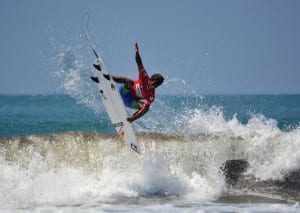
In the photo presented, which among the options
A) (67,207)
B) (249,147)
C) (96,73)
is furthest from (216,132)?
(67,207)

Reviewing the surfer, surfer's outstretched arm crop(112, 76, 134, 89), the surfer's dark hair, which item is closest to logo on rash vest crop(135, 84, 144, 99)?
the surfer

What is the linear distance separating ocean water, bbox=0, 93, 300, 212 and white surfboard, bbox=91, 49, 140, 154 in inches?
46.3

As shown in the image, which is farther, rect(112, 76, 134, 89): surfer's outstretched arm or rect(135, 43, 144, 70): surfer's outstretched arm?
rect(112, 76, 134, 89): surfer's outstretched arm

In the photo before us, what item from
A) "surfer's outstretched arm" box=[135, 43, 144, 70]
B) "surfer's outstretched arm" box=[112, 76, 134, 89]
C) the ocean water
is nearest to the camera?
"surfer's outstretched arm" box=[135, 43, 144, 70]

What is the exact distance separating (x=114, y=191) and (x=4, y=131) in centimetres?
1411

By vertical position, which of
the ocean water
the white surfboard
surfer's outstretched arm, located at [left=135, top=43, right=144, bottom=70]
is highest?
surfer's outstretched arm, located at [left=135, top=43, right=144, bottom=70]

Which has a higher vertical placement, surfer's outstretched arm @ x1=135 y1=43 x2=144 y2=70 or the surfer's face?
surfer's outstretched arm @ x1=135 y1=43 x2=144 y2=70

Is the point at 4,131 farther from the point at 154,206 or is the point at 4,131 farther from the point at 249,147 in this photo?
the point at 154,206

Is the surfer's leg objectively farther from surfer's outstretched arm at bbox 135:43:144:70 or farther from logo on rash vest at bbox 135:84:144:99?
surfer's outstretched arm at bbox 135:43:144:70

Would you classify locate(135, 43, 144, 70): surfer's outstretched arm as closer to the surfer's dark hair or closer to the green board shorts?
the surfer's dark hair

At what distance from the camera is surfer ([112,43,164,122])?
10.4 meters

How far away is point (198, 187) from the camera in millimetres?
11898

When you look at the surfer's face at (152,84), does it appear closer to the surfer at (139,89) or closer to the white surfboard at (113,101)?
the surfer at (139,89)

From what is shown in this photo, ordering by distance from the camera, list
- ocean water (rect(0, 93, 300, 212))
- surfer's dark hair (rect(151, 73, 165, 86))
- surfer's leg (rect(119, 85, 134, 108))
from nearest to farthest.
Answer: surfer's dark hair (rect(151, 73, 165, 86)) → ocean water (rect(0, 93, 300, 212)) → surfer's leg (rect(119, 85, 134, 108))
